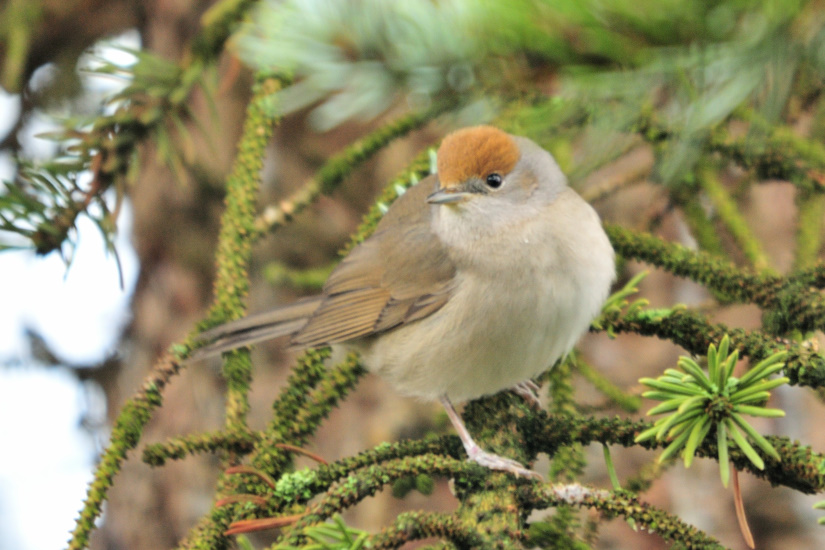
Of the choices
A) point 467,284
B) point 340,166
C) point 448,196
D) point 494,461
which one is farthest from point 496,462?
point 340,166

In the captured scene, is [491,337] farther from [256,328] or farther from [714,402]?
[714,402]

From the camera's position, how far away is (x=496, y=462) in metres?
1.49

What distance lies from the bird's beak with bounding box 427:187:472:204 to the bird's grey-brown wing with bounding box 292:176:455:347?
22 centimetres

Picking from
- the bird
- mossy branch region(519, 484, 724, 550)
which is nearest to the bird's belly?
the bird

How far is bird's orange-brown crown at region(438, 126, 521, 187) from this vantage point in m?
2.31

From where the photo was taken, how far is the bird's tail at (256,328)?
79.1 inches

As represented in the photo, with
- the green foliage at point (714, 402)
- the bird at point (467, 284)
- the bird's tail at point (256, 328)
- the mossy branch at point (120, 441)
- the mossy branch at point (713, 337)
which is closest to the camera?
the green foliage at point (714, 402)

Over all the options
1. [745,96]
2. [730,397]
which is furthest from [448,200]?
[730,397]

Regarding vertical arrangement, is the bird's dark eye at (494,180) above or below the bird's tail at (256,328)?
above

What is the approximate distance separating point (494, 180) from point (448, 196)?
8.8 inches

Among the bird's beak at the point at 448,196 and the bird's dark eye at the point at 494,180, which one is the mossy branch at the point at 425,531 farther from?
the bird's dark eye at the point at 494,180

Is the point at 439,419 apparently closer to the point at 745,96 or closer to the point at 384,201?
the point at 384,201

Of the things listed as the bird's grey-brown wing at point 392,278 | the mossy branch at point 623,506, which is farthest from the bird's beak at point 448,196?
the mossy branch at point 623,506

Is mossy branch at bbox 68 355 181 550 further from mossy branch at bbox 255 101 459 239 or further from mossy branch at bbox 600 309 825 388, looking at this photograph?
mossy branch at bbox 600 309 825 388
